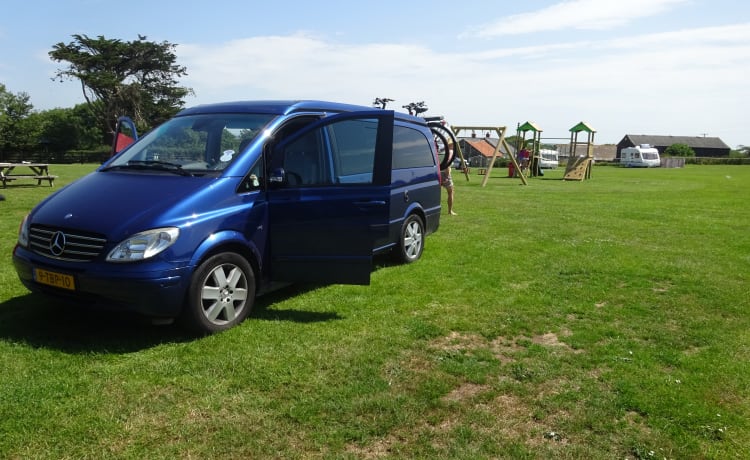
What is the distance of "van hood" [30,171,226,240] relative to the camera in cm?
419

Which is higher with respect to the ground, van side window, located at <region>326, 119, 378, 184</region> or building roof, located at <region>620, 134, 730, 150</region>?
building roof, located at <region>620, 134, 730, 150</region>

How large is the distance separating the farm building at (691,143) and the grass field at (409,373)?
375 feet

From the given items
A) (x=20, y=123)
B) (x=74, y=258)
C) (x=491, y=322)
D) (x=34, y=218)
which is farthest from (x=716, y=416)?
(x=20, y=123)

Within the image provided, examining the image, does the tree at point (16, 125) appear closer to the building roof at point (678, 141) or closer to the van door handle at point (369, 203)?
the van door handle at point (369, 203)

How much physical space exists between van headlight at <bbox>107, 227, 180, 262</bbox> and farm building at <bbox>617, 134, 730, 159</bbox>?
384ft

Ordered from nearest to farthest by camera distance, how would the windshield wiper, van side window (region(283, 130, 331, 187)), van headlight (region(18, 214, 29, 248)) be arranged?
1. van headlight (region(18, 214, 29, 248))
2. the windshield wiper
3. van side window (region(283, 130, 331, 187))

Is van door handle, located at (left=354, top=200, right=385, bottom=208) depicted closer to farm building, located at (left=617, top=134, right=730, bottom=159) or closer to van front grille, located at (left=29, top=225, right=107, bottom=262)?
van front grille, located at (left=29, top=225, right=107, bottom=262)

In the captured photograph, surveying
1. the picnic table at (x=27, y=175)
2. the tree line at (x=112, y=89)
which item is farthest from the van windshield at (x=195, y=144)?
the tree line at (x=112, y=89)

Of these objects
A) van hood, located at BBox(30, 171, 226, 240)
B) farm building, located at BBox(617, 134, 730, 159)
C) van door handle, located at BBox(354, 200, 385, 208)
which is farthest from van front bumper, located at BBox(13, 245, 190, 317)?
farm building, located at BBox(617, 134, 730, 159)

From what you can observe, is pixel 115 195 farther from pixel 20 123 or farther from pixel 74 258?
pixel 20 123

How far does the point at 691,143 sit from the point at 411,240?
396 ft

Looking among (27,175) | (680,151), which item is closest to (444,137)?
(27,175)

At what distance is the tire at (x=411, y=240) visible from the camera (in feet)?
23.5

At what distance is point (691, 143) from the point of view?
10906cm
